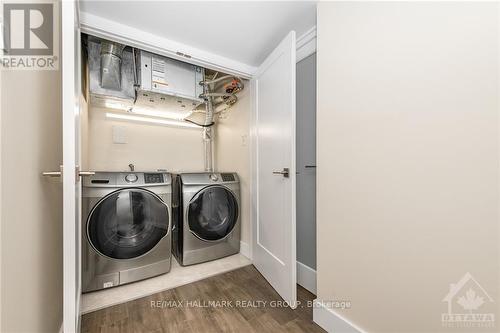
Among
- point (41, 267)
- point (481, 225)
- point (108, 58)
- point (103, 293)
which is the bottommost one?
point (103, 293)

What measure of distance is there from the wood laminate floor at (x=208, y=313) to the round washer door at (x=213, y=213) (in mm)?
497

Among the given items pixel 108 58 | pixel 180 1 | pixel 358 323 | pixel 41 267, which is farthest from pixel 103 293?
pixel 180 1

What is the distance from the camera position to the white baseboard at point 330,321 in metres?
1.10

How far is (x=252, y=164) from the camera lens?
207 centimetres

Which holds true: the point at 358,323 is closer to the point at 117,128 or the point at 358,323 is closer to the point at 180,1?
the point at 180,1

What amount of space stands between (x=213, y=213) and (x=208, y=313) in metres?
0.90

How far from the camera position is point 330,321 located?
1192 millimetres

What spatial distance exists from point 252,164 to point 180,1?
55.7 inches

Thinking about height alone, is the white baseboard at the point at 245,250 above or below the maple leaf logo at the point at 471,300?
below

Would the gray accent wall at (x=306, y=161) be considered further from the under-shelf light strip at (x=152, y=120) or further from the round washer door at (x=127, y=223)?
the under-shelf light strip at (x=152, y=120)

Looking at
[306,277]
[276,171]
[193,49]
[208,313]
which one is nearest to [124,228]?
[208,313]

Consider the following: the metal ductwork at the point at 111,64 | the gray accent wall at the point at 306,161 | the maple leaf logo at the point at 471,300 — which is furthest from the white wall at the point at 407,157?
the metal ductwork at the point at 111,64

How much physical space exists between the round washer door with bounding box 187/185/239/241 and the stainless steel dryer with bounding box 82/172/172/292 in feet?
0.82

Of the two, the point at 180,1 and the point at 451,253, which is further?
the point at 180,1
